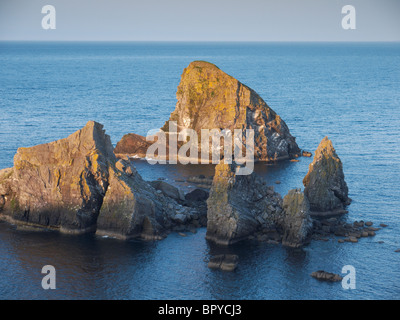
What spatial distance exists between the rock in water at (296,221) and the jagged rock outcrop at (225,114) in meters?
45.8

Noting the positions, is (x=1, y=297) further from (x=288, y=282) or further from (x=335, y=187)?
(x=335, y=187)

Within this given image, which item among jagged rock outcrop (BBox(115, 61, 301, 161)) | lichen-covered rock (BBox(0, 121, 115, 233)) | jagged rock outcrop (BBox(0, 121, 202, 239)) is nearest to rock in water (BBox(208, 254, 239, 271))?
jagged rock outcrop (BBox(0, 121, 202, 239))

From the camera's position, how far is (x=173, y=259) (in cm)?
8125

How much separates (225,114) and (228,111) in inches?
36.6

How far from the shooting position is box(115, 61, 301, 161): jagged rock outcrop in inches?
5226

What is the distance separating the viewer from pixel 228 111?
438ft

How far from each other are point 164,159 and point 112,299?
207ft

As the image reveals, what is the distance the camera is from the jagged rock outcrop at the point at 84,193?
8831cm

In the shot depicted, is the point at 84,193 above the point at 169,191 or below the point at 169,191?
above

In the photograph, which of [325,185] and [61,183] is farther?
[325,185]

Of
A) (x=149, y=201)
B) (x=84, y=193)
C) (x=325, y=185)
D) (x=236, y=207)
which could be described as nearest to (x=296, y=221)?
(x=236, y=207)

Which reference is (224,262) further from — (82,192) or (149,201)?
(82,192)

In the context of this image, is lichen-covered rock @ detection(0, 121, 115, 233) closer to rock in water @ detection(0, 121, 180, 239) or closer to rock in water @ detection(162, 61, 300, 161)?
rock in water @ detection(0, 121, 180, 239)
